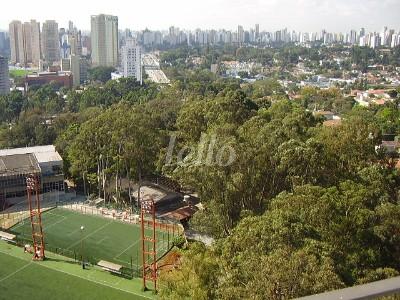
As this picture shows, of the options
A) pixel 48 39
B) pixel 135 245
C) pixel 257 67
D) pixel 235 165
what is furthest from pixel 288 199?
pixel 48 39

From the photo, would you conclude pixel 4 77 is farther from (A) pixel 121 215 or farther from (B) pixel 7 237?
(B) pixel 7 237

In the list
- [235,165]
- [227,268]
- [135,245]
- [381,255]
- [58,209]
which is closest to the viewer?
[227,268]

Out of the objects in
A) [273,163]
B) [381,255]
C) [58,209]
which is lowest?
[58,209]

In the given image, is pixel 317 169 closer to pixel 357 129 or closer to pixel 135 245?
pixel 357 129

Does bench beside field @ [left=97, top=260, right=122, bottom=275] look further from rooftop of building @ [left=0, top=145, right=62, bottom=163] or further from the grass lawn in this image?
rooftop of building @ [left=0, top=145, right=62, bottom=163]

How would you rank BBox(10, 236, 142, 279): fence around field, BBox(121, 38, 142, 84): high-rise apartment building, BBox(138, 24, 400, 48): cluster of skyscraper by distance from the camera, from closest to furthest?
BBox(10, 236, 142, 279): fence around field
BBox(121, 38, 142, 84): high-rise apartment building
BBox(138, 24, 400, 48): cluster of skyscraper

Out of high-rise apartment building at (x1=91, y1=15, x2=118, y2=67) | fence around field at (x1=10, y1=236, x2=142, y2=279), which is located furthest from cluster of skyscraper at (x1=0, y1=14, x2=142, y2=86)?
fence around field at (x1=10, y1=236, x2=142, y2=279)

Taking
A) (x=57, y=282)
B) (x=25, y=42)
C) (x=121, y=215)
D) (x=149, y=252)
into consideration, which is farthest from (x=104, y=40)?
(x=149, y=252)
